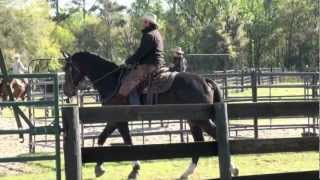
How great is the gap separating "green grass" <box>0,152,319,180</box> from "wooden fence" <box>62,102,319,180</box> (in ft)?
11.3

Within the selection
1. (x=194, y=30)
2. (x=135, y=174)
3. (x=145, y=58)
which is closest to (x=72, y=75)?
(x=145, y=58)

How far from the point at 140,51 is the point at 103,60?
1113 mm

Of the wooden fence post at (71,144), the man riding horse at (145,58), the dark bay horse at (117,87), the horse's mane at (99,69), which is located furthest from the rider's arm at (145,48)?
the wooden fence post at (71,144)

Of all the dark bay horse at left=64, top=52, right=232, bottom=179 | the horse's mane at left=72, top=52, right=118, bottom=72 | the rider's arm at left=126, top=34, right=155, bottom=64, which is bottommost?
the dark bay horse at left=64, top=52, right=232, bottom=179

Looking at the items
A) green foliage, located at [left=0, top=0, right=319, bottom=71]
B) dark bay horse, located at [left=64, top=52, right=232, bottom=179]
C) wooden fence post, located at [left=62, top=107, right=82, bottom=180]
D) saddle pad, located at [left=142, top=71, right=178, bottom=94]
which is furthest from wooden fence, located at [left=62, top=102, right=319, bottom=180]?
green foliage, located at [left=0, top=0, right=319, bottom=71]

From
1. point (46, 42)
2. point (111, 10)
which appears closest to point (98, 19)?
point (111, 10)

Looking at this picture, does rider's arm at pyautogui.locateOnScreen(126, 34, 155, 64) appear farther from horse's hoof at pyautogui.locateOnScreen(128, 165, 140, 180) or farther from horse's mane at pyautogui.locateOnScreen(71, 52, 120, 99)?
horse's hoof at pyautogui.locateOnScreen(128, 165, 140, 180)

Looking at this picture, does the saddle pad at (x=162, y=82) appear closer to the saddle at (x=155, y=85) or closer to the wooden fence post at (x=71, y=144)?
the saddle at (x=155, y=85)

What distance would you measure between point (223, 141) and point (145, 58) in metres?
4.14

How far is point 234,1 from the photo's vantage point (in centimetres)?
6906

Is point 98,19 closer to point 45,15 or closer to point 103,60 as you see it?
point 45,15

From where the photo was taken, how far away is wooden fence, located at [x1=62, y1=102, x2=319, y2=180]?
17.8ft

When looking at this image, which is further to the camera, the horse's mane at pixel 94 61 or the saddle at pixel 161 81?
the horse's mane at pixel 94 61

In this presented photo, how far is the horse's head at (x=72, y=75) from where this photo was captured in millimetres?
10602
